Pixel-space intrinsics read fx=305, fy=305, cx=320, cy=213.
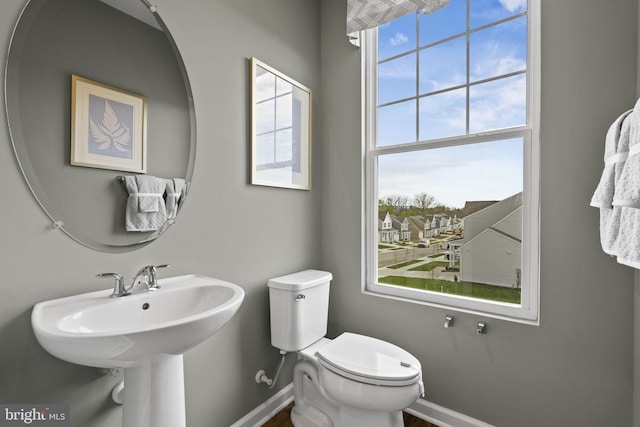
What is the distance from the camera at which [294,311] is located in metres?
1.64

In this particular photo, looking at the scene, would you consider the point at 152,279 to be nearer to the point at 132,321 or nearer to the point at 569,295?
the point at 132,321

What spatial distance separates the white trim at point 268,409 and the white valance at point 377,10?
7.30ft

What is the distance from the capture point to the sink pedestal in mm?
979

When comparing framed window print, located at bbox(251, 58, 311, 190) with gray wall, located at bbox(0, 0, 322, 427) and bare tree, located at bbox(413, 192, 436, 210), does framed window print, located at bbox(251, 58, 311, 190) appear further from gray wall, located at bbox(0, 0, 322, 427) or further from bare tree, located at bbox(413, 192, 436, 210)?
bare tree, located at bbox(413, 192, 436, 210)

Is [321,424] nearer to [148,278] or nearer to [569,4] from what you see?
[148,278]

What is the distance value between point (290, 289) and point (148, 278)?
2.29ft

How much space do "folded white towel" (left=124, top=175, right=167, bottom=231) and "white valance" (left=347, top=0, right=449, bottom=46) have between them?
4.79 ft

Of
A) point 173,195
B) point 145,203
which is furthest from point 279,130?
point 145,203

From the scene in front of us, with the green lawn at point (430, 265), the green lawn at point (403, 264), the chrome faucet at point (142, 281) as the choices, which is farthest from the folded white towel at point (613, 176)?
the chrome faucet at point (142, 281)

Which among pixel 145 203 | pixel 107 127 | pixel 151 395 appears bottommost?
pixel 151 395

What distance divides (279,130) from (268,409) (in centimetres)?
161

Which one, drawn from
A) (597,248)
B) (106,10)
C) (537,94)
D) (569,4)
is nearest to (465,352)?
(597,248)

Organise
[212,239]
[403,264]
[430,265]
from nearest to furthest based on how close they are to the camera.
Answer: [212,239]
[430,265]
[403,264]

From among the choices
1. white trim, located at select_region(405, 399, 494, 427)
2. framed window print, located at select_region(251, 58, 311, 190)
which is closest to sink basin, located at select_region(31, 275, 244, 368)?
framed window print, located at select_region(251, 58, 311, 190)
